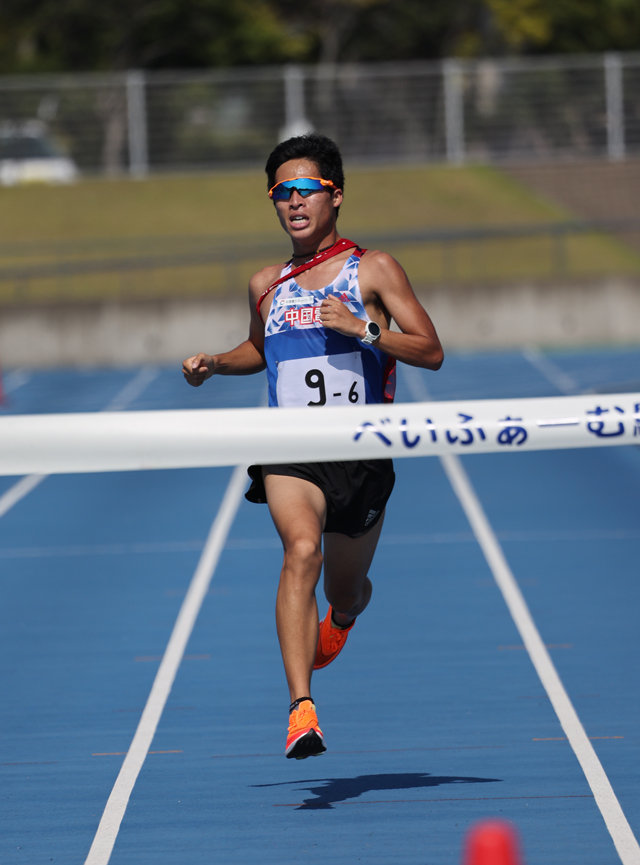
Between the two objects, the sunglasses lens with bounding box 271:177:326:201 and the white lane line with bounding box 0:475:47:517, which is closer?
the sunglasses lens with bounding box 271:177:326:201

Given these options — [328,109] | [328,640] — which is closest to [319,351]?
[328,640]

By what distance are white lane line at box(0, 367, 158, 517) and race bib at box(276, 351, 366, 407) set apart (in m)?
8.41

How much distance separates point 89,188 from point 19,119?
6.72 ft

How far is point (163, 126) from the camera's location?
35.6 m

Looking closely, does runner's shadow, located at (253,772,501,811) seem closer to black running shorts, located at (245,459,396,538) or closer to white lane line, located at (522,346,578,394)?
black running shorts, located at (245,459,396,538)

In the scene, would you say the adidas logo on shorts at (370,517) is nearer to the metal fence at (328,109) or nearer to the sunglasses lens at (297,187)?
the sunglasses lens at (297,187)

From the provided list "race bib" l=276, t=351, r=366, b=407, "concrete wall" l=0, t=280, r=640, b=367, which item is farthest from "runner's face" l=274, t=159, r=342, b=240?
"concrete wall" l=0, t=280, r=640, b=367

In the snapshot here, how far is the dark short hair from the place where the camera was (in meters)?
5.59

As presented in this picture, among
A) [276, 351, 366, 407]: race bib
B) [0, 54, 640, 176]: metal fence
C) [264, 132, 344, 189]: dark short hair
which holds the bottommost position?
[276, 351, 366, 407]: race bib

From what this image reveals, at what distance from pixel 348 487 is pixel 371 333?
55 cm

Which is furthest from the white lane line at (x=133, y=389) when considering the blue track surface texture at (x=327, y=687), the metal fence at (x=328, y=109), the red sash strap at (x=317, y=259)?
the red sash strap at (x=317, y=259)

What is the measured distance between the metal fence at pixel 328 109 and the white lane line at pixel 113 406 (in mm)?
9587

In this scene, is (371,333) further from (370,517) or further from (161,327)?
(161,327)

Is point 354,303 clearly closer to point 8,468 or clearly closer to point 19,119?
point 8,468
